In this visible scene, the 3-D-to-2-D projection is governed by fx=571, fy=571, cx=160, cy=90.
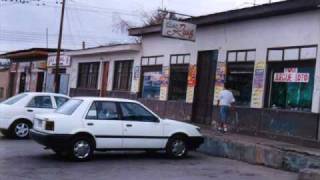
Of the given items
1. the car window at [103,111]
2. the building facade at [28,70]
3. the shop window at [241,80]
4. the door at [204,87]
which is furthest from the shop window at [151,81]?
the building facade at [28,70]

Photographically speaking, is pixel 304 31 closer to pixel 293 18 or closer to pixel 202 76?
pixel 293 18

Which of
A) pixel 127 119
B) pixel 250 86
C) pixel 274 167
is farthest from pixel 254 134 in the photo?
pixel 127 119

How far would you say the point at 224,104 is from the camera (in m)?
19.2

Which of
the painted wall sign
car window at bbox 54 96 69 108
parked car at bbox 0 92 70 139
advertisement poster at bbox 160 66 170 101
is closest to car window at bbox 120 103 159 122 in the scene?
parked car at bbox 0 92 70 139

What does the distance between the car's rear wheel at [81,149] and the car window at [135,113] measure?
44.9 inches

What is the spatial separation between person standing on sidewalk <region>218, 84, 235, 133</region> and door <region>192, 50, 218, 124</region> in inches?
86.2

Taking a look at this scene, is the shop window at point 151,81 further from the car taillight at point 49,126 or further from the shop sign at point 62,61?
the car taillight at point 49,126

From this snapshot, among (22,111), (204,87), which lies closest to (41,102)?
(22,111)

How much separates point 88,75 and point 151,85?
895 centimetres

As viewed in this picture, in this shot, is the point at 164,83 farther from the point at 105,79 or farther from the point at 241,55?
the point at 105,79

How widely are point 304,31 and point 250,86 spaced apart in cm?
311

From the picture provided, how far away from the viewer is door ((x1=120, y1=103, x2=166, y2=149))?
14250 millimetres

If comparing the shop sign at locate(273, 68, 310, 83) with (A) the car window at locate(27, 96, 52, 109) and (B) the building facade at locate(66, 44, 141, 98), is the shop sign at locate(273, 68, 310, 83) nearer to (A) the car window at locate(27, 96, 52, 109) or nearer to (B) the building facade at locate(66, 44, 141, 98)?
(A) the car window at locate(27, 96, 52, 109)

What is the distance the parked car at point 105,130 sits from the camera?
528 inches
